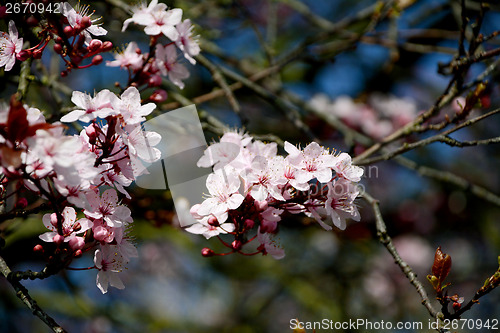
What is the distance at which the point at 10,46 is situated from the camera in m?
1.54

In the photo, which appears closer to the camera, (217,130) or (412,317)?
(217,130)

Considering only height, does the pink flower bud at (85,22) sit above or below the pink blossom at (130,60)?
above

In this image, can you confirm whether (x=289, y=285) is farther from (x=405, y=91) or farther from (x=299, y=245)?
(x=405, y=91)

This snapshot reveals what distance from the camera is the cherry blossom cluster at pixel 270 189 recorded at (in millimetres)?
1343

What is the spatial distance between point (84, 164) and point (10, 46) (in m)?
0.74

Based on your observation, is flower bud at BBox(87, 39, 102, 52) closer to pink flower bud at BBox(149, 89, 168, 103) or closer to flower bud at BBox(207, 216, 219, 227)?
pink flower bud at BBox(149, 89, 168, 103)

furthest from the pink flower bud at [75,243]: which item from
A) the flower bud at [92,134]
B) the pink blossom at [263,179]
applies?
the pink blossom at [263,179]

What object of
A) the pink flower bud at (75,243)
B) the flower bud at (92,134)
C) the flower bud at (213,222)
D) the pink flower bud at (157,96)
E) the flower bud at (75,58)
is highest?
the flower bud at (75,58)

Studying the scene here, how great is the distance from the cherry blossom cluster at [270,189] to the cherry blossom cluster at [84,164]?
253 millimetres

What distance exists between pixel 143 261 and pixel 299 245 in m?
2.59

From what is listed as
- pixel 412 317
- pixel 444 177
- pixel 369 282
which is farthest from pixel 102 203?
pixel 369 282

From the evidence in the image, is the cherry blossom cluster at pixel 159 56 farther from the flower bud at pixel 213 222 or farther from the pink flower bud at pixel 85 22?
the flower bud at pixel 213 222

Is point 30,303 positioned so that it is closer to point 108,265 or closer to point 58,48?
point 108,265

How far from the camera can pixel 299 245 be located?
484cm
